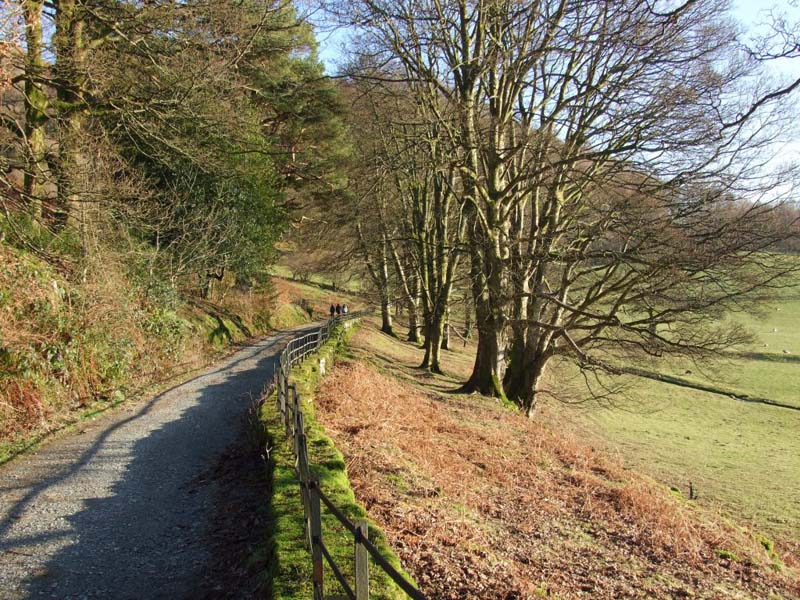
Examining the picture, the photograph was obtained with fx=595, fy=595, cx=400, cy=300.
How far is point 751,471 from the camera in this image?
17906mm

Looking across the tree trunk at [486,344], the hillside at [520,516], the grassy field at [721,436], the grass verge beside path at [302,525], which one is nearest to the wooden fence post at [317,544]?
the grass verge beside path at [302,525]

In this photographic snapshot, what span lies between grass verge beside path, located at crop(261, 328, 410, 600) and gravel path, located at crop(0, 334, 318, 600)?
1001 millimetres

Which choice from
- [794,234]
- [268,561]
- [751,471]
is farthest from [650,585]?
[751,471]

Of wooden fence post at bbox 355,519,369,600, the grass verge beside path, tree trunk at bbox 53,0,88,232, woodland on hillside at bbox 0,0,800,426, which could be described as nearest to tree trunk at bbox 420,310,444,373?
woodland on hillside at bbox 0,0,800,426

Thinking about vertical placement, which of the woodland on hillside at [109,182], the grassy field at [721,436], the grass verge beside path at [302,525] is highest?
the woodland on hillside at [109,182]

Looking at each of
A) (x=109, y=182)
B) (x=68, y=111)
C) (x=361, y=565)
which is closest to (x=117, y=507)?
(x=361, y=565)

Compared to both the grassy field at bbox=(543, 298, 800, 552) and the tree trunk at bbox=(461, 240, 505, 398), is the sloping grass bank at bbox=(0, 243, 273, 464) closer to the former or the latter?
the tree trunk at bbox=(461, 240, 505, 398)

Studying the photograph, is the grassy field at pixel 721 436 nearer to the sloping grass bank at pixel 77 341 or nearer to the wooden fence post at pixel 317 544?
the wooden fence post at pixel 317 544

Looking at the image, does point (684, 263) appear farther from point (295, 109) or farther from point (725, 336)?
point (295, 109)

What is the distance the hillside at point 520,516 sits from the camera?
6805 millimetres

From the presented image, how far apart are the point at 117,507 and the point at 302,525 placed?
129 inches

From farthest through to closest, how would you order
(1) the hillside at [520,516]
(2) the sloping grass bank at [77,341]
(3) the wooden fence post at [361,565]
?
(2) the sloping grass bank at [77,341]
(1) the hillside at [520,516]
(3) the wooden fence post at [361,565]

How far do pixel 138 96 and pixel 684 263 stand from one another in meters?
14.2

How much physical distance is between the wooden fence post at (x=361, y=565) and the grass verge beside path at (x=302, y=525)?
1.12m
